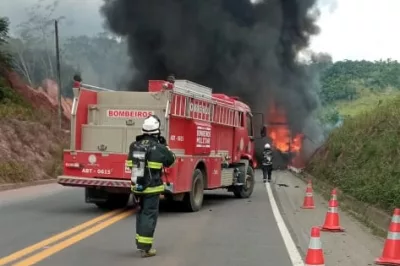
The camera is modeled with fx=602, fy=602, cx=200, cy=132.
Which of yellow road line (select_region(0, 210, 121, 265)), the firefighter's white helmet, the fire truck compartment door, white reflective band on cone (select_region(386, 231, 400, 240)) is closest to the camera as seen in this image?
yellow road line (select_region(0, 210, 121, 265))

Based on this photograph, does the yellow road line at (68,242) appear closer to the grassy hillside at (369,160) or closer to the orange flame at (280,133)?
the grassy hillside at (369,160)

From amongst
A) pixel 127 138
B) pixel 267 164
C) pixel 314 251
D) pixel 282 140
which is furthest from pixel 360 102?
pixel 314 251

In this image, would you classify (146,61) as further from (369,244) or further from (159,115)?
(369,244)

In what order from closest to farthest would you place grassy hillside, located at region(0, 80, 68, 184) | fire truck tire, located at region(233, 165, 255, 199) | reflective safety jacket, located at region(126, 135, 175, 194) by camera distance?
reflective safety jacket, located at region(126, 135, 175, 194), fire truck tire, located at region(233, 165, 255, 199), grassy hillside, located at region(0, 80, 68, 184)

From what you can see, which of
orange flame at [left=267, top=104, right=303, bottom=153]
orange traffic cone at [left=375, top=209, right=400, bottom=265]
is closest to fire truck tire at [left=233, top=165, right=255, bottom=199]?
orange traffic cone at [left=375, top=209, right=400, bottom=265]

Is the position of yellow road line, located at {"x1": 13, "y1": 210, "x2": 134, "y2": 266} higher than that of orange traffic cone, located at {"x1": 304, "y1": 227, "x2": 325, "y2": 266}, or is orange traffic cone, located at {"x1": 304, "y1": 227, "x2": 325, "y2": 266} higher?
orange traffic cone, located at {"x1": 304, "y1": 227, "x2": 325, "y2": 266}

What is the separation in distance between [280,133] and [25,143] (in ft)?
59.4

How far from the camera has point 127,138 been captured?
11.9 metres

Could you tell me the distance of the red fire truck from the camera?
11.6m

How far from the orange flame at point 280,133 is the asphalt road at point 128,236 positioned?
72.2 feet

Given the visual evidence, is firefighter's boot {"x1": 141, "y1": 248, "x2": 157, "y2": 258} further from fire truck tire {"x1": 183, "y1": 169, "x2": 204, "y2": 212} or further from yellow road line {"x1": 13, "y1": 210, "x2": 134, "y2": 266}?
fire truck tire {"x1": 183, "y1": 169, "x2": 204, "y2": 212}

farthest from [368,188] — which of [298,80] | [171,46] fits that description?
[298,80]

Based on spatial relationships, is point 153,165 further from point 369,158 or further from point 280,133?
point 280,133

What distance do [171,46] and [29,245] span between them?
28632 millimetres
